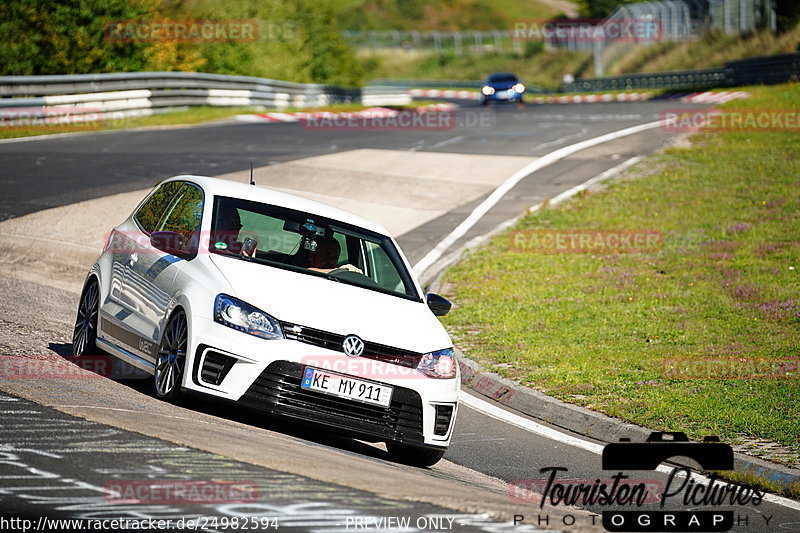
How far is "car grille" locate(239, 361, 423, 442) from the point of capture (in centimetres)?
706

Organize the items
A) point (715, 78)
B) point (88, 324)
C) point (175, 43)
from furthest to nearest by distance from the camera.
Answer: point (715, 78) → point (175, 43) → point (88, 324)

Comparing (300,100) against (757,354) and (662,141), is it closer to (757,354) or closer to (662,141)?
(662,141)

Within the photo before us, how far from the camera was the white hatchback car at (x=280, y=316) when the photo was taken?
23.3ft

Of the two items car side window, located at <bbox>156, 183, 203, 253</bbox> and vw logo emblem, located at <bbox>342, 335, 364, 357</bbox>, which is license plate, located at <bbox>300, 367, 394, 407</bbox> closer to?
vw logo emblem, located at <bbox>342, 335, 364, 357</bbox>

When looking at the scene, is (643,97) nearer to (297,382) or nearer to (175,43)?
(175,43)

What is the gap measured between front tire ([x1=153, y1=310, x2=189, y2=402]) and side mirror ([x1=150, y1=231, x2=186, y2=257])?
660 mm

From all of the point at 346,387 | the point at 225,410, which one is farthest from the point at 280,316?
the point at 225,410

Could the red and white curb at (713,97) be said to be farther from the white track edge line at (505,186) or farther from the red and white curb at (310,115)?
the red and white curb at (310,115)

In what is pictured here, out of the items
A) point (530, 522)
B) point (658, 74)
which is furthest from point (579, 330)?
point (658, 74)

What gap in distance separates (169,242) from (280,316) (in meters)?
1.43

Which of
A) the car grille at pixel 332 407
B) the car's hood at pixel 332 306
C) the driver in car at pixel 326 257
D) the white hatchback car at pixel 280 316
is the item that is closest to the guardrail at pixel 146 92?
the white hatchback car at pixel 280 316

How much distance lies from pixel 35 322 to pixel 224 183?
8.03ft

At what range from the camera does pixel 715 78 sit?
4831 centimetres

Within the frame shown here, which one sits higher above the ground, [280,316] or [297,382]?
[280,316]
